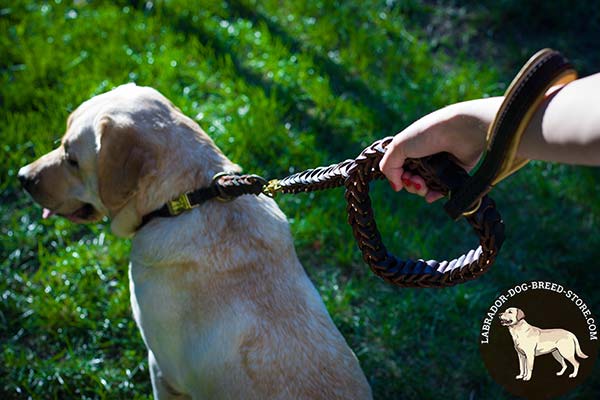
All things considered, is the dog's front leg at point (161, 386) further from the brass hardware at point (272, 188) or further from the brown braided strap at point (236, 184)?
the brass hardware at point (272, 188)

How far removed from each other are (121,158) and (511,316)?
6.31 feet

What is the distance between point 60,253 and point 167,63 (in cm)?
186

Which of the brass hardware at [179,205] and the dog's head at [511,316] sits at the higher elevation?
the dog's head at [511,316]

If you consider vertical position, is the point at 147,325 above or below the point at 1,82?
above

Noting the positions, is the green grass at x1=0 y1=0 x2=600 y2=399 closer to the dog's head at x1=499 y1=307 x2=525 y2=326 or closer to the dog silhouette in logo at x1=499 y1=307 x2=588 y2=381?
the dog silhouette in logo at x1=499 y1=307 x2=588 y2=381

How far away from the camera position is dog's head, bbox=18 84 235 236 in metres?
3.11

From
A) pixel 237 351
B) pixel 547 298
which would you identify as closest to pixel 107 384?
pixel 237 351

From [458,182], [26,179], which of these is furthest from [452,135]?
[26,179]

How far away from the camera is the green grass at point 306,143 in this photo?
13.2 feet

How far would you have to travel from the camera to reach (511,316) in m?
3.14

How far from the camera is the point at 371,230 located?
2.49m

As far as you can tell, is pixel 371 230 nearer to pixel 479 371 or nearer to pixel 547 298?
pixel 547 298

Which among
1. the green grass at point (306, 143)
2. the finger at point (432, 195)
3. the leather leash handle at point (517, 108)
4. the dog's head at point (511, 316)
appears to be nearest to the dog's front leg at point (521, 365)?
the dog's head at point (511, 316)

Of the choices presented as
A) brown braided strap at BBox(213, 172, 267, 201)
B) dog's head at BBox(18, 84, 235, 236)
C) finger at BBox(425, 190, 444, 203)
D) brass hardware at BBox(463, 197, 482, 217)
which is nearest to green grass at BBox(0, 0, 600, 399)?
dog's head at BBox(18, 84, 235, 236)
